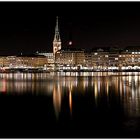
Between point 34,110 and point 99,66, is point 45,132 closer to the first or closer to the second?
point 34,110

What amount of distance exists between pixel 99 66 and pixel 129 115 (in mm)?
107415

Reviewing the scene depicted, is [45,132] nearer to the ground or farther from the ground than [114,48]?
nearer to the ground

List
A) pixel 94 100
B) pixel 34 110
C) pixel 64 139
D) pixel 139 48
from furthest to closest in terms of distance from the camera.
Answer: pixel 139 48, pixel 94 100, pixel 34 110, pixel 64 139

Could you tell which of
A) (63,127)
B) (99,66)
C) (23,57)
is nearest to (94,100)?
(63,127)

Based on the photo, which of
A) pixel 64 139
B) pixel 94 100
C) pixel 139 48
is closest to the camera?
pixel 64 139

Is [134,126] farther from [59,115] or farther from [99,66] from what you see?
[99,66]

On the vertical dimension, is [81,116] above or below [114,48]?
below

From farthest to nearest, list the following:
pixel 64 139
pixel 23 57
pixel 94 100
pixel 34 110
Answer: pixel 23 57, pixel 94 100, pixel 34 110, pixel 64 139

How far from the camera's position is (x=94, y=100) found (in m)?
22.0

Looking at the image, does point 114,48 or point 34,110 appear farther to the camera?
point 114,48

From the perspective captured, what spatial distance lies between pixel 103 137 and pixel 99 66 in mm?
111308

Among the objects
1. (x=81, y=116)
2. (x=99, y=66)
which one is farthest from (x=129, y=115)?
(x=99, y=66)

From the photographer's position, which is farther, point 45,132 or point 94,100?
point 94,100

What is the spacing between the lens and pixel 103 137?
1234 cm
